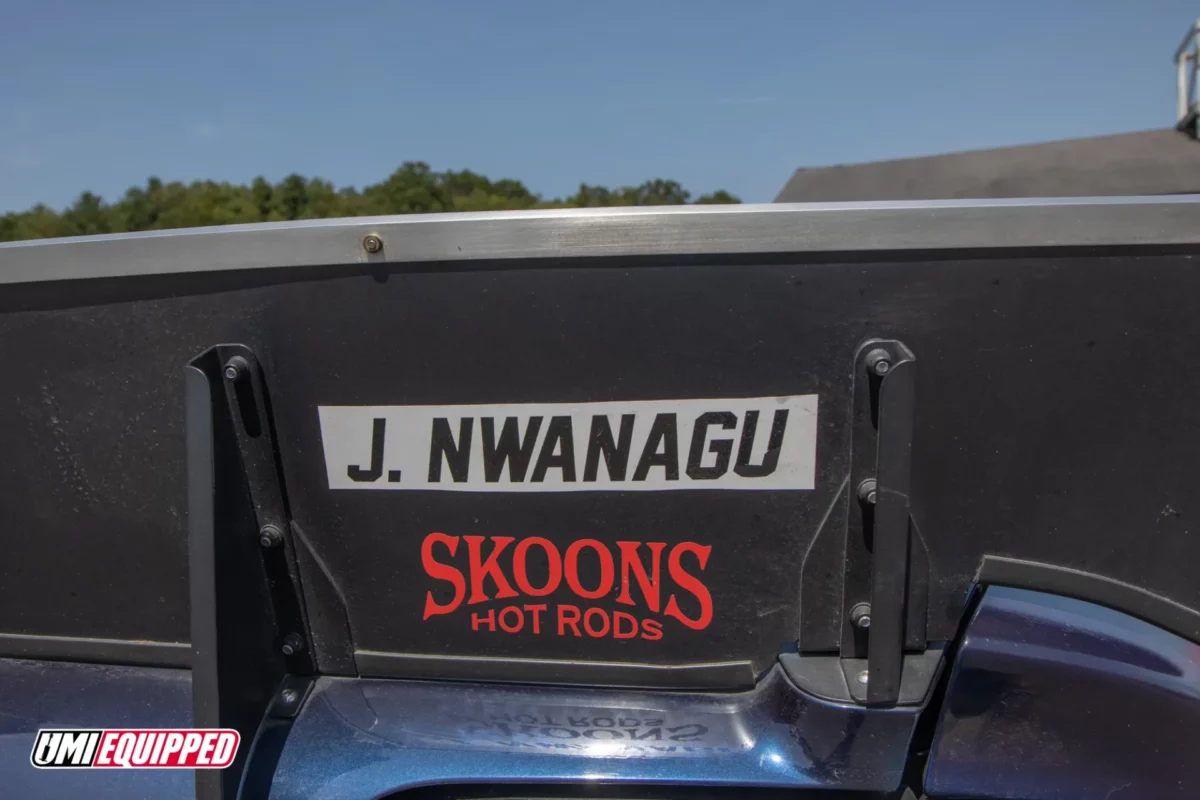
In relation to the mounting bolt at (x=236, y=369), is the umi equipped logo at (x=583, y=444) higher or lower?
lower

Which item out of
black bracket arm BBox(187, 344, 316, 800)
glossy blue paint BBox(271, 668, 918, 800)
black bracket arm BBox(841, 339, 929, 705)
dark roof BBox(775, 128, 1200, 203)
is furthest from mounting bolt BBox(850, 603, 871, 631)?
dark roof BBox(775, 128, 1200, 203)

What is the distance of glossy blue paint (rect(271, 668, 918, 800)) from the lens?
1.23 meters

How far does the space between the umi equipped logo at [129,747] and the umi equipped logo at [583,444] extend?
17.2 inches

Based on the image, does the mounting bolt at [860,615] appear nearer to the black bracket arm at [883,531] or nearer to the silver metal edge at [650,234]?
the black bracket arm at [883,531]

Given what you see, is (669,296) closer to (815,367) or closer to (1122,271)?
(815,367)

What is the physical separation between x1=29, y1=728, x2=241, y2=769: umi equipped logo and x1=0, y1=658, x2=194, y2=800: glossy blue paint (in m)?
0.01

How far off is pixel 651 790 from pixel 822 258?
31.3 inches

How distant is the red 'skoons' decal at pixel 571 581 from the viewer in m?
1.34

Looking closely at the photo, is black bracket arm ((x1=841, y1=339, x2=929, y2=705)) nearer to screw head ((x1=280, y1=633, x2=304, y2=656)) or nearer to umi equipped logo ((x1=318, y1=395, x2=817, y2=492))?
umi equipped logo ((x1=318, y1=395, x2=817, y2=492))

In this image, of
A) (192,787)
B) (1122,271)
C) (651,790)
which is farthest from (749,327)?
(192,787)

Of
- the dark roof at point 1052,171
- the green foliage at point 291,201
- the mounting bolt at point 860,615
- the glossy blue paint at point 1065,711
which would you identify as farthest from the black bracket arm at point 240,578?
the green foliage at point 291,201

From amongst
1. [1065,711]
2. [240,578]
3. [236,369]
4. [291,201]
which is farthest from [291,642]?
[291,201]

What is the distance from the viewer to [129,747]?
1343mm

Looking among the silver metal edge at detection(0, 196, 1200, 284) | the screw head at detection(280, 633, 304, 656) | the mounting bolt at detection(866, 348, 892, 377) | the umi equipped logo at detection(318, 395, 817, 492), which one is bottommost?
the screw head at detection(280, 633, 304, 656)
